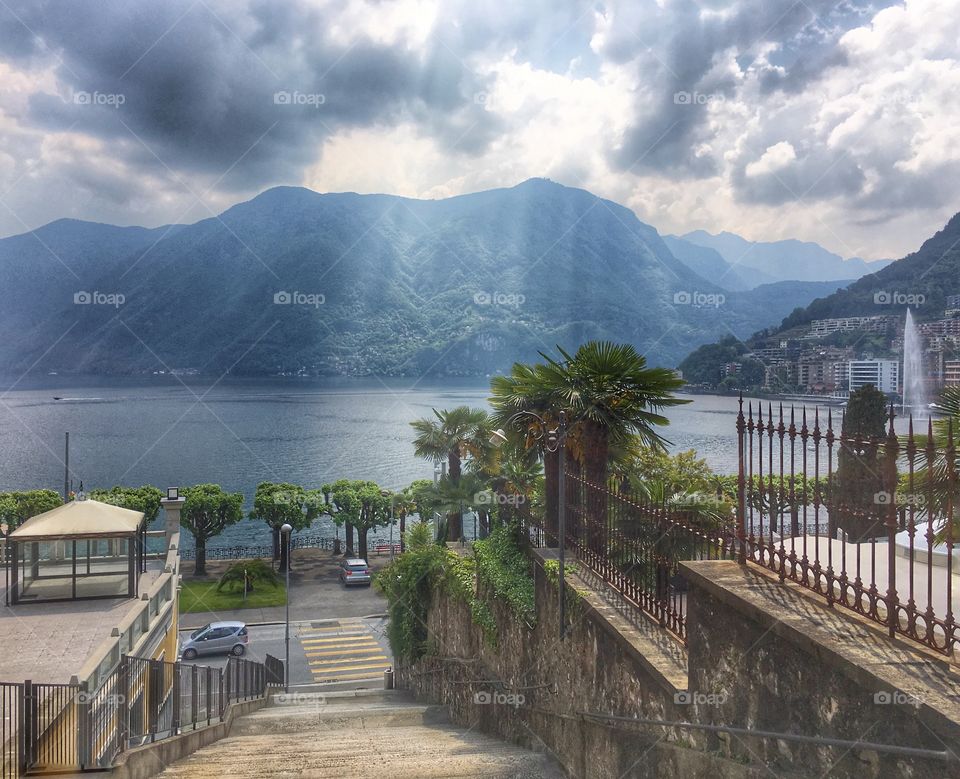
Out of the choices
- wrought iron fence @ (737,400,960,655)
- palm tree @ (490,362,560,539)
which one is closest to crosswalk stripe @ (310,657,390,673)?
palm tree @ (490,362,560,539)

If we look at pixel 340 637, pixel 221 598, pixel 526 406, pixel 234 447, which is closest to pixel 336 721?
pixel 526 406

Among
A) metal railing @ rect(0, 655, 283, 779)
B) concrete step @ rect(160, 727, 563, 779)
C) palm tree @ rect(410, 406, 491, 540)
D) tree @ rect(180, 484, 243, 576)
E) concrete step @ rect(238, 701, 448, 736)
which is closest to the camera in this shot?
metal railing @ rect(0, 655, 283, 779)

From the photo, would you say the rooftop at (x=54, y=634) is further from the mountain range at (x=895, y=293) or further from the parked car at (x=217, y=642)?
the mountain range at (x=895, y=293)

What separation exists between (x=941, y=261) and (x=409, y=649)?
103698 mm

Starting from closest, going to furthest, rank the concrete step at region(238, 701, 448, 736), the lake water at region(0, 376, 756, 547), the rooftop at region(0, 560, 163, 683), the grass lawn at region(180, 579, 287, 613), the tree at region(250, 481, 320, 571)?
the rooftop at region(0, 560, 163, 683) < the concrete step at region(238, 701, 448, 736) < the grass lawn at region(180, 579, 287, 613) < the tree at region(250, 481, 320, 571) < the lake water at region(0, 376, 756, 547)

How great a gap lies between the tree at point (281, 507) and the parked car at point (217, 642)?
19.0 m

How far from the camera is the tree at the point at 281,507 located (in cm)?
5188

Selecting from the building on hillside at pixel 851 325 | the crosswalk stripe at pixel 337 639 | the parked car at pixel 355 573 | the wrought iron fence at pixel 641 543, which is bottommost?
the crosswalk stripe at pixel 337 639

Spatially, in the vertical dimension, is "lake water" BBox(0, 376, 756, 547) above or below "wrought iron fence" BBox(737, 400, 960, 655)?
below

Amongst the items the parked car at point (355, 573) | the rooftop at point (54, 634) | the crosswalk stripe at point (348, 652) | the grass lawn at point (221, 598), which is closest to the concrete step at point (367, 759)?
the rooftop at point (54, 634)

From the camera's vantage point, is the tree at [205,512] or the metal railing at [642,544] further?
the tree at [205,512]

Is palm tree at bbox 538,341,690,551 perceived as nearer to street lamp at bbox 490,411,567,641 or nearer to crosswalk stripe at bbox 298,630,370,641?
street lamp at bbox 490,411,567,641

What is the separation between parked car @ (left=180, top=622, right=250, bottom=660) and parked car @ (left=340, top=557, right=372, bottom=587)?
13560 millimetres

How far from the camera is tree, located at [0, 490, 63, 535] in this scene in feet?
152
